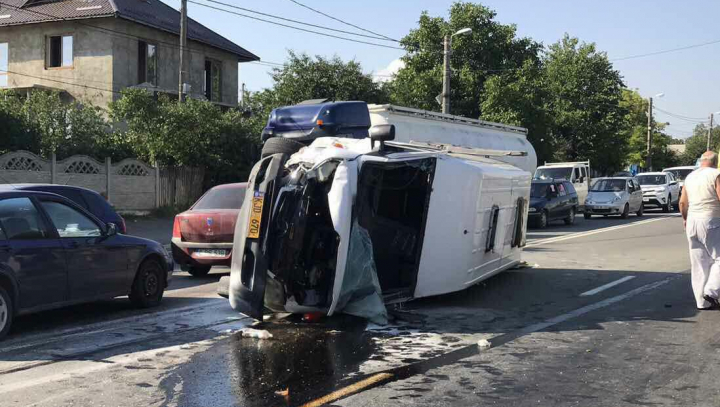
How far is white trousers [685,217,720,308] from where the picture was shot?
8.52m

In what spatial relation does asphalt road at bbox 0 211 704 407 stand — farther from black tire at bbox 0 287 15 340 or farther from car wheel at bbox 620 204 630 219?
car wheel at bbox 620 204 630 219

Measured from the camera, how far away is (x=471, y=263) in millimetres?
9500

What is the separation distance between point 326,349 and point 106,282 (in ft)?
9.86

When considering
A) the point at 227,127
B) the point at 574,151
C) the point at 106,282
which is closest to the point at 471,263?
the point at 106,282

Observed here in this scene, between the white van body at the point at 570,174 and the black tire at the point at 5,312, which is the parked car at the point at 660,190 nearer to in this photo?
the white van body at the point at 570,174

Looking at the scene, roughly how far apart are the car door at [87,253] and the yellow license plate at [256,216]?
6.66 ft

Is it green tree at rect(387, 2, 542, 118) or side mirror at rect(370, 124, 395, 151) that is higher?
green tree at rect(387, 2, 542, 118)

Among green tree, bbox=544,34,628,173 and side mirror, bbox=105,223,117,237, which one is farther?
green tree, bbox=544,34,628,173

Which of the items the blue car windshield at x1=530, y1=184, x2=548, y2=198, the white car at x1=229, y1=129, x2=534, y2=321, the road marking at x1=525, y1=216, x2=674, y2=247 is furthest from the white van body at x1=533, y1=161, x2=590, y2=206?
the white car at x1=229, y1=129, x2=534, y2=321

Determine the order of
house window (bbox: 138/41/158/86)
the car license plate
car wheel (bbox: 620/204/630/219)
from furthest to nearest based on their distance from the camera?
house window (bbox: 138/41/158/86), car wheel (bbox: 620/204/630/219), the car license plate

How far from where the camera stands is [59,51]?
33.1 meters

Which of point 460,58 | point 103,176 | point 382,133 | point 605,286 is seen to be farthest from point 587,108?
point 382,133

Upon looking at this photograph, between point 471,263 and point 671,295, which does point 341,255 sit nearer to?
point 471,263

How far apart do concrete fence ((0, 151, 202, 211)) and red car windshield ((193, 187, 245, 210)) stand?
8048 millimetres
